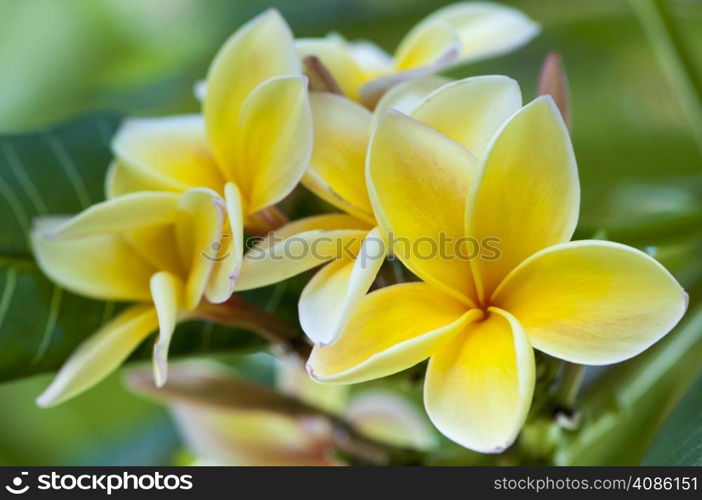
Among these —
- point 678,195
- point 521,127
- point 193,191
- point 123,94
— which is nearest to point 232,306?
point 193,191

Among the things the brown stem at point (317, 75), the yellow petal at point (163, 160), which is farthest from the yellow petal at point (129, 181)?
the brown stem at point (317, 75)

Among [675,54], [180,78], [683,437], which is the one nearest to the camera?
[683,437]

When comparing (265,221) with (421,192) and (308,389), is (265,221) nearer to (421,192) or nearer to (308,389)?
(421,192)

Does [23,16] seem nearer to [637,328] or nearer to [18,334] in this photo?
[18,334]

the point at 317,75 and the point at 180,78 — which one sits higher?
the point at 317,75

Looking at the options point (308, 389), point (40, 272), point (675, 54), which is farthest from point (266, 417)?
point (675, 54)
